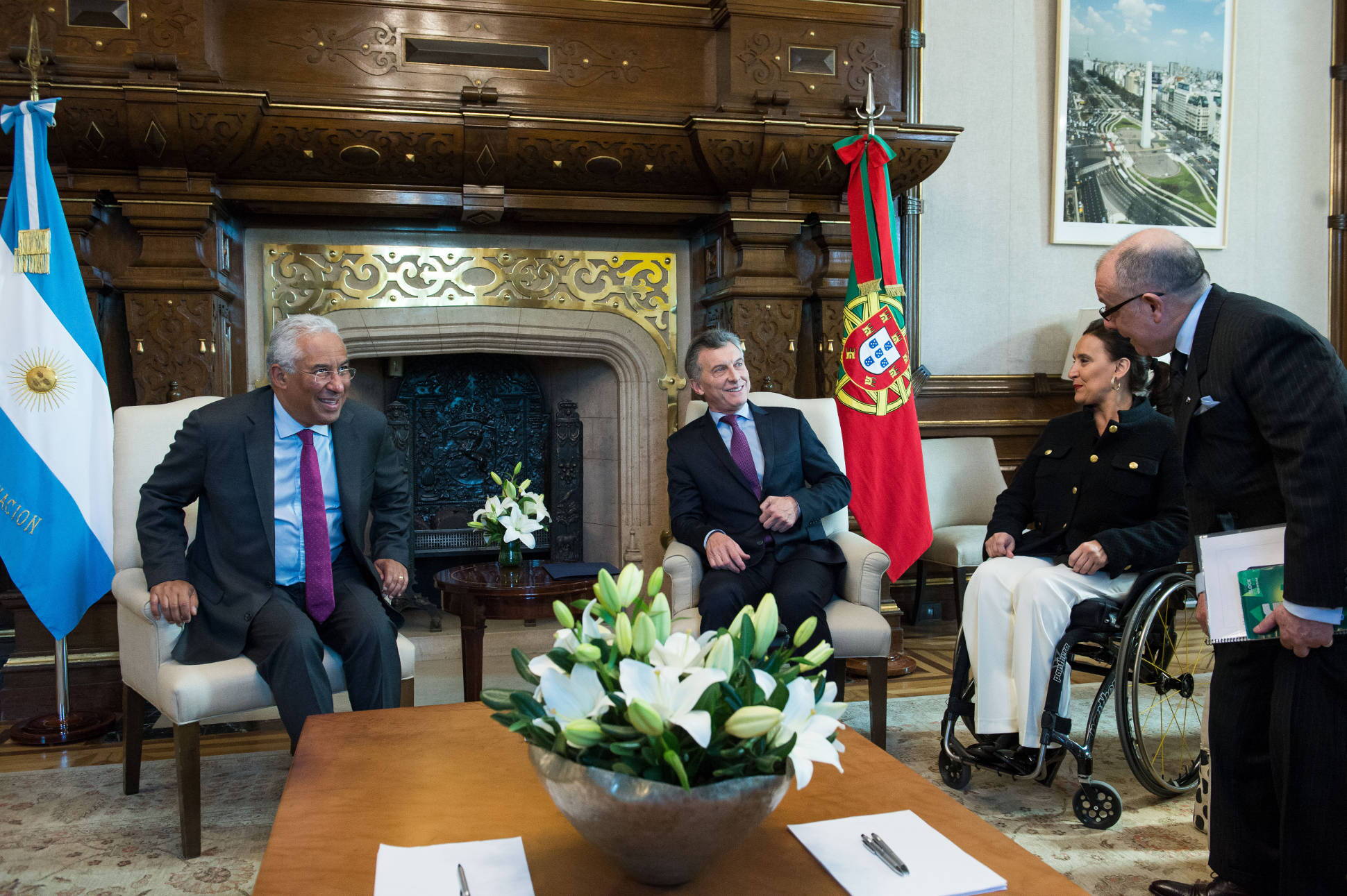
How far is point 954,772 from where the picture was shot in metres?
2.82

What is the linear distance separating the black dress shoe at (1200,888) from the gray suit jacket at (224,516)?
1.95 meters

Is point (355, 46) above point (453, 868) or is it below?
above

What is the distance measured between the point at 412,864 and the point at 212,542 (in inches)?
63.1

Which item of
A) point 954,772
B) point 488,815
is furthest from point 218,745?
point 954,772

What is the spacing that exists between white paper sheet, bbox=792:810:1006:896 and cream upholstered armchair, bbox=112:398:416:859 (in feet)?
5.08

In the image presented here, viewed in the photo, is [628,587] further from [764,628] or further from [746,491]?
[746,491]

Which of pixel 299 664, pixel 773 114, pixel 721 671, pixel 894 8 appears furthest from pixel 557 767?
pixel 894 8

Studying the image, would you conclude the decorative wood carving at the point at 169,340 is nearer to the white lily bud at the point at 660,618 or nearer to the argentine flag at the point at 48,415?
the argentine flag at the point at 48,415

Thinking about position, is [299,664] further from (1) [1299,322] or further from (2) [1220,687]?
(1) [1299,322]

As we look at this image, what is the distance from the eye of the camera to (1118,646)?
262 cm

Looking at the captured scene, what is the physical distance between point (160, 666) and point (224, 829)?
1.51 ft

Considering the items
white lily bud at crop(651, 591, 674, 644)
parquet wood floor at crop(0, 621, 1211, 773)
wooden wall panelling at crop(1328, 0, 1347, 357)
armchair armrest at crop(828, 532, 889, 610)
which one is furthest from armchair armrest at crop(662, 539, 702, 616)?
wooden wall panelling at crop(1328, 0, 1347, 357)

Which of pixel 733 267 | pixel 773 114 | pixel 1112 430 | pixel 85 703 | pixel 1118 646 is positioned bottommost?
pixel 85 703

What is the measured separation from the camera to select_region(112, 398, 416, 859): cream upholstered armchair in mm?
2393
